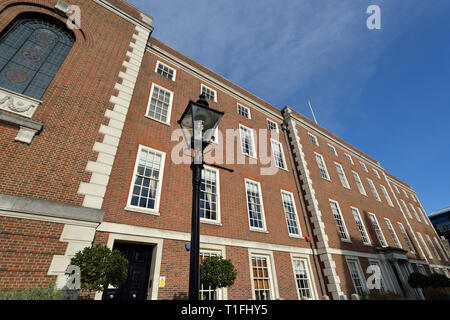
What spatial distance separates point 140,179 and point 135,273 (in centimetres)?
366

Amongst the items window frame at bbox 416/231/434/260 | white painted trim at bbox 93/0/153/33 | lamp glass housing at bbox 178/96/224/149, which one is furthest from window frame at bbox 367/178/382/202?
white painted trim at bbox 93/0/153/33

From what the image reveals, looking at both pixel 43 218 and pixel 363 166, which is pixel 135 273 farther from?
pixel 363 166

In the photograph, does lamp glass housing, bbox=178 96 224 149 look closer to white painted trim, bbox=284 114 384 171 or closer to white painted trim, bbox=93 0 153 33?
white painted trim, bbox=93 0 153 33

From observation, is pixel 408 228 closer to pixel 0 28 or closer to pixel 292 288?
pixel 292 288

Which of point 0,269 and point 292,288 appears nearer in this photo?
point 0,269

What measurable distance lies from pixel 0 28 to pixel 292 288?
17.5 metres

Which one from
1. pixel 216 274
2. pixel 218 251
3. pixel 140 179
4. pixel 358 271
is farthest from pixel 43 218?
pixel 358 271

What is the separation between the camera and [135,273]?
26.7 feet

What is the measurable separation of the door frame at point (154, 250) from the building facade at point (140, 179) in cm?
4

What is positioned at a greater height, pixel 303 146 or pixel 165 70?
pixel 165 70

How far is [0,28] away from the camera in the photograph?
8.56m

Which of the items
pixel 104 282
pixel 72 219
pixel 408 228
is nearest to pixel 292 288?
pixel 104 282

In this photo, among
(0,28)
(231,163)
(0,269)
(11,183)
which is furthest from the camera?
(231,163)

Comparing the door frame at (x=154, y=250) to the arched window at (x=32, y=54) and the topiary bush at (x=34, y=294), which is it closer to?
the topiary bush at (x=34, y=294)
